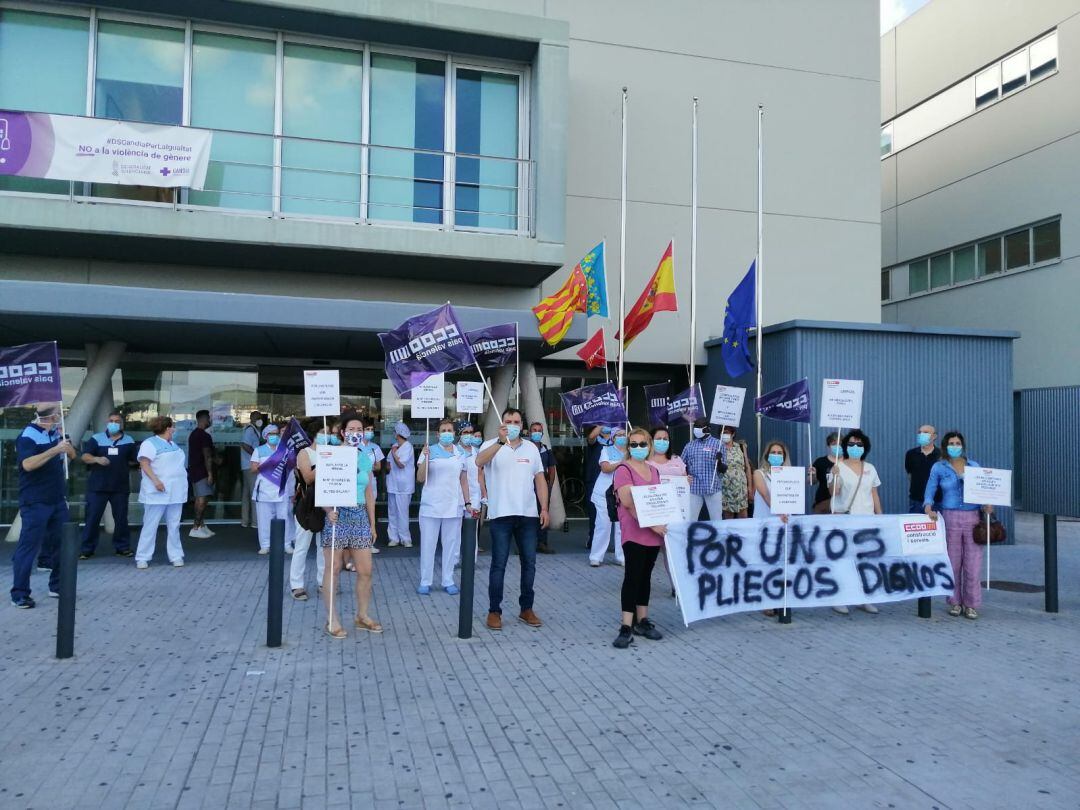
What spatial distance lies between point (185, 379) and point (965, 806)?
555 inches

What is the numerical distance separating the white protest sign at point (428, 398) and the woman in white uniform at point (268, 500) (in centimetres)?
218

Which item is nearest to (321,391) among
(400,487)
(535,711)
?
(400,487)

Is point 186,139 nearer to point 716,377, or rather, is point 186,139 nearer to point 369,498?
point 369,498

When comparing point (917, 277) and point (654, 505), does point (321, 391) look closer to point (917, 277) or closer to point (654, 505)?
point (654, 505)

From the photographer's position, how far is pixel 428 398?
30.9ft

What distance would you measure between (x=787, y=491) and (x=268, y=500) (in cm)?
688

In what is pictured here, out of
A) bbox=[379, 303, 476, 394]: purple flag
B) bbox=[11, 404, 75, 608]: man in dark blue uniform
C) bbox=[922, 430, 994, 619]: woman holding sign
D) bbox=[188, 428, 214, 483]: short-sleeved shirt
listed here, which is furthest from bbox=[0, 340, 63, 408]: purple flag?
bbox=[922, 430, 994, 619]: woman holding sign

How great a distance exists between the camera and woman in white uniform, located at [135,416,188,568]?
32.5ft

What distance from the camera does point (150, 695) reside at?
17.9 feet

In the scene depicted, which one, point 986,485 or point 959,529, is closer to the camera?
point 986,485

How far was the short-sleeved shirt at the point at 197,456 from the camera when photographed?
13.0 m

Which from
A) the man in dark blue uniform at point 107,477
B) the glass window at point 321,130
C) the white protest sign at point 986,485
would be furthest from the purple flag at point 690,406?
the man in dark blue uniform at point 107,477

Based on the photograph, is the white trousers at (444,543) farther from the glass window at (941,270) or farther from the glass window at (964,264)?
the glass window at (941,270)

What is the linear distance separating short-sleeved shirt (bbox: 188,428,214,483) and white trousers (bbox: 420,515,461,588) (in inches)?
235
